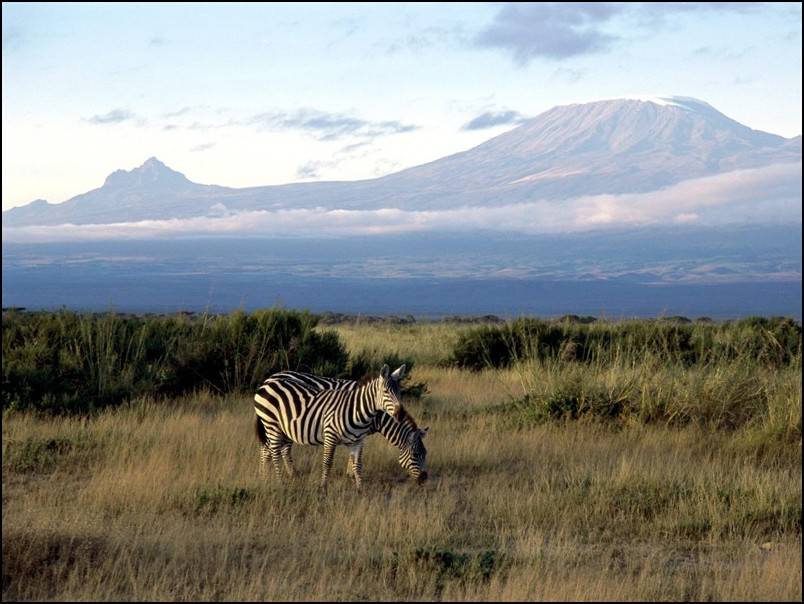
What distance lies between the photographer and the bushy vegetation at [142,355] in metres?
14.6

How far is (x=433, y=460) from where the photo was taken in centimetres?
1154

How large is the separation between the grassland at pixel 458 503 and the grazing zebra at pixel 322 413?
0.39 metres

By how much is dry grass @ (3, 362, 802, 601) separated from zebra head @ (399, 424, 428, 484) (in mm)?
201

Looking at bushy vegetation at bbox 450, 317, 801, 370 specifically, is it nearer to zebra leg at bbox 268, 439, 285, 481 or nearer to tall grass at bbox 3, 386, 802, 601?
tall grass at bbox 3, 386, 802, 601

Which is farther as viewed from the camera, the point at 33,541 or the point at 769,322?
the point at 769,322

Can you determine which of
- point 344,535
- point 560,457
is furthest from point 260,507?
point 560,457

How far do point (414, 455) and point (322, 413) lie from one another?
107cm

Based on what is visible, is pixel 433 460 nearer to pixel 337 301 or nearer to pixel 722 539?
pixel 722 539

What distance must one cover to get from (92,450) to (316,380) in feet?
9.35

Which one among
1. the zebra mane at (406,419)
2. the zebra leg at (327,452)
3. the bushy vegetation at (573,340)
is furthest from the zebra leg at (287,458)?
the bushy vegetation at (573,340)

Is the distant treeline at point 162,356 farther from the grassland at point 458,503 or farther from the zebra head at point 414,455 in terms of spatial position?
the zebra head at point 414,455

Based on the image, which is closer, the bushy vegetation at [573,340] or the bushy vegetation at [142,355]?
the bushy vegetation at [142,355]

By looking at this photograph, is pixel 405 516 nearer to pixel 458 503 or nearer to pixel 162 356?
pixel 458 503

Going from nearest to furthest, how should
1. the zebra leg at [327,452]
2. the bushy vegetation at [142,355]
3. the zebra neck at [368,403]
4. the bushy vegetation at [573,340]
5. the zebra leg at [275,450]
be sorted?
Result: the zebra neck at [368,403]
the zebra leg at [327,452]
the zebra leg at [275,450]
the bushy vegetation at [142,355]
the bushy vegetation at [573,340]
